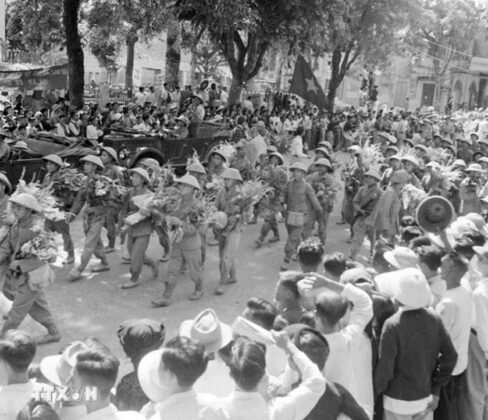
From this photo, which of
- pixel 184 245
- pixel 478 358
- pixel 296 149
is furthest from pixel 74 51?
pixel 478 358

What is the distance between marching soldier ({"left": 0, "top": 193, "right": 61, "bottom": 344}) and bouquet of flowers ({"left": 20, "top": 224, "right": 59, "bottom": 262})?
4 centimetres

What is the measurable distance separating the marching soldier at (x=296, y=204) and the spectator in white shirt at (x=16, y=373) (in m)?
6.27

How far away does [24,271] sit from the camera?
6.00 metres

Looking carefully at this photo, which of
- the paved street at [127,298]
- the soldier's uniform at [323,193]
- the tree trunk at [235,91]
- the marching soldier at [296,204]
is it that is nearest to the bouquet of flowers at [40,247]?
the paved street at [127,298]

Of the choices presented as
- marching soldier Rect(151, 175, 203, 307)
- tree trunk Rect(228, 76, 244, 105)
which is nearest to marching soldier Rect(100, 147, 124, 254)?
marching soldier Rect(151, 175, 203, 307)

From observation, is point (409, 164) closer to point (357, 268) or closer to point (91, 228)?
point (91, 228)

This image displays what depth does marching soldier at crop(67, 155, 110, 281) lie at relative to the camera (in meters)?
8.21

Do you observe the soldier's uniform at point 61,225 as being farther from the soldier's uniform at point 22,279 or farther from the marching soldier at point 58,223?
the soldier's uniform at point 22,279

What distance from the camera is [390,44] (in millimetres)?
27156

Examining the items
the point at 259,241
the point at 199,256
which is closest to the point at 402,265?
the point at 199,256

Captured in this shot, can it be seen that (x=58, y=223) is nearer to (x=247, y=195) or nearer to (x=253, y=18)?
(x=247, y=195)

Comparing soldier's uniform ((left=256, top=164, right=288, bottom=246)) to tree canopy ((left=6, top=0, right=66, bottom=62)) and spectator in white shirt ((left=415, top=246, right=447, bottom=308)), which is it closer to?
spectator in white shirt ((left=415, top=246, right=447, bottom=308))

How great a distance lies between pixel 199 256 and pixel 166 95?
15342mm

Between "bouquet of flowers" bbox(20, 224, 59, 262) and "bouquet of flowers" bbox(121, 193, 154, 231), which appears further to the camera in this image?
"bouquet of flowers" bbox(121, 193, 154, 231)
